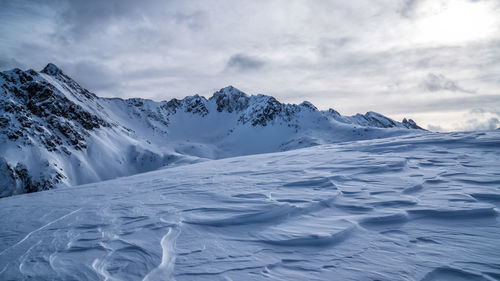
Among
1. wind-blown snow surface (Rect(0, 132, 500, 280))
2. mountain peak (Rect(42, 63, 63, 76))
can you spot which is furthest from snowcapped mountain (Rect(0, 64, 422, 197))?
wind-blown snow surface (Rect(0, 132, 500, 280))

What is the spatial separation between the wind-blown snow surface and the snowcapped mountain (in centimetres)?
6904

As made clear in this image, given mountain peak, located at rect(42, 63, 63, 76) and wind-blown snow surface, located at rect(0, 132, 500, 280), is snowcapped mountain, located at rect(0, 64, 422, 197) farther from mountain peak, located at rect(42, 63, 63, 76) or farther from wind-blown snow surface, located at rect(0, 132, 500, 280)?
wind-blown snow surface, located at rect(0, 132, 500, 280)

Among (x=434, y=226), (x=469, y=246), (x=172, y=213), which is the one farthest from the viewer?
(x=172, y=213)

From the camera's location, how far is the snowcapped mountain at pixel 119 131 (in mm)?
65062

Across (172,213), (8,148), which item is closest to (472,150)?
(172,213)

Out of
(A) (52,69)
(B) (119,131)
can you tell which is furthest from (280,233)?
(A) (52,69)

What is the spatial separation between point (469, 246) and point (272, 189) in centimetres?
362

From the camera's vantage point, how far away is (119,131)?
3905 inches

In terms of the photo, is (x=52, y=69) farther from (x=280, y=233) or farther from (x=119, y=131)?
(x=280, y=233)

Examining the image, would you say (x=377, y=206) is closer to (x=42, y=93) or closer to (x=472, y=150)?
(x=472, y=150)

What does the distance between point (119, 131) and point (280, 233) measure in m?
110

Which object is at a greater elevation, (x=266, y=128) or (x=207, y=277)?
(x=266, y=128)

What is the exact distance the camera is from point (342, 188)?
5.37 metres

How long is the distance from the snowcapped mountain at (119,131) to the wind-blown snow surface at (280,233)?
69038 millimetres
